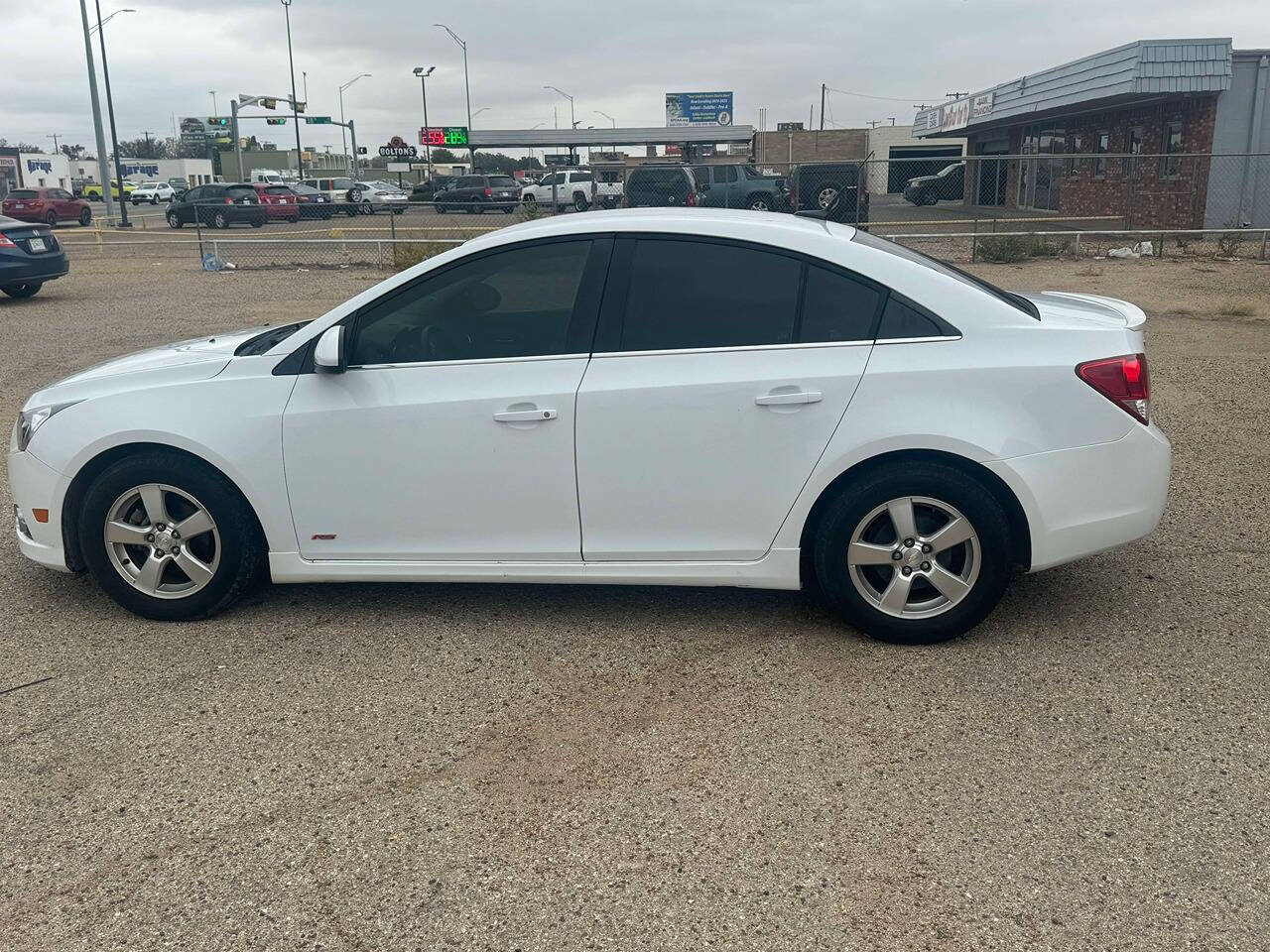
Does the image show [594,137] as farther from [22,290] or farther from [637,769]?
[637,769]

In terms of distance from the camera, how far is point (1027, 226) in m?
28.8

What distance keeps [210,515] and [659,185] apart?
20866 millimetres

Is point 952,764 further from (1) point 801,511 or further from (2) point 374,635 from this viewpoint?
(2) point 374,635

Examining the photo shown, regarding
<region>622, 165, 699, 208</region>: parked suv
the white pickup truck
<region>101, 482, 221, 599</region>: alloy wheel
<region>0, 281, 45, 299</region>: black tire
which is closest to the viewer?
<region>101, 482, 221, 599</region>: alloy wheel

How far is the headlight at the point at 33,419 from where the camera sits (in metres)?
4.68

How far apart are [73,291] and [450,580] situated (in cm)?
1710

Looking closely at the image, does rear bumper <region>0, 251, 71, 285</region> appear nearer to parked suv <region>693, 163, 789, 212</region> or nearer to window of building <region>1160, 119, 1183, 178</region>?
parked suv <region>693, 163, 789, 212</region>

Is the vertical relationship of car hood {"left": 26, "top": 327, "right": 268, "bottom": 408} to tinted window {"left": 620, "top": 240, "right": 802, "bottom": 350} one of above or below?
below

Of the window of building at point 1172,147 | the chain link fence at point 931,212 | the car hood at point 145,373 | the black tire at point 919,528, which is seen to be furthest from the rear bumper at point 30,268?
the window of building at point 1172,147

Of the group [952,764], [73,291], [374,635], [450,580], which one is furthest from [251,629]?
[73,291]

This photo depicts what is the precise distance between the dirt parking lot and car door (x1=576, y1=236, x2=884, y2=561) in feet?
1.68

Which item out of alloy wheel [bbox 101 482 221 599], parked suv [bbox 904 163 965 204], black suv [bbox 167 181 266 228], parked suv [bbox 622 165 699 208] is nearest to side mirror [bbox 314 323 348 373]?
alloy wheel [bbox 101 482 221 599]

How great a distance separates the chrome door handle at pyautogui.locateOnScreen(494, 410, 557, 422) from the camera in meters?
4.26

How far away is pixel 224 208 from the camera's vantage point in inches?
1526
